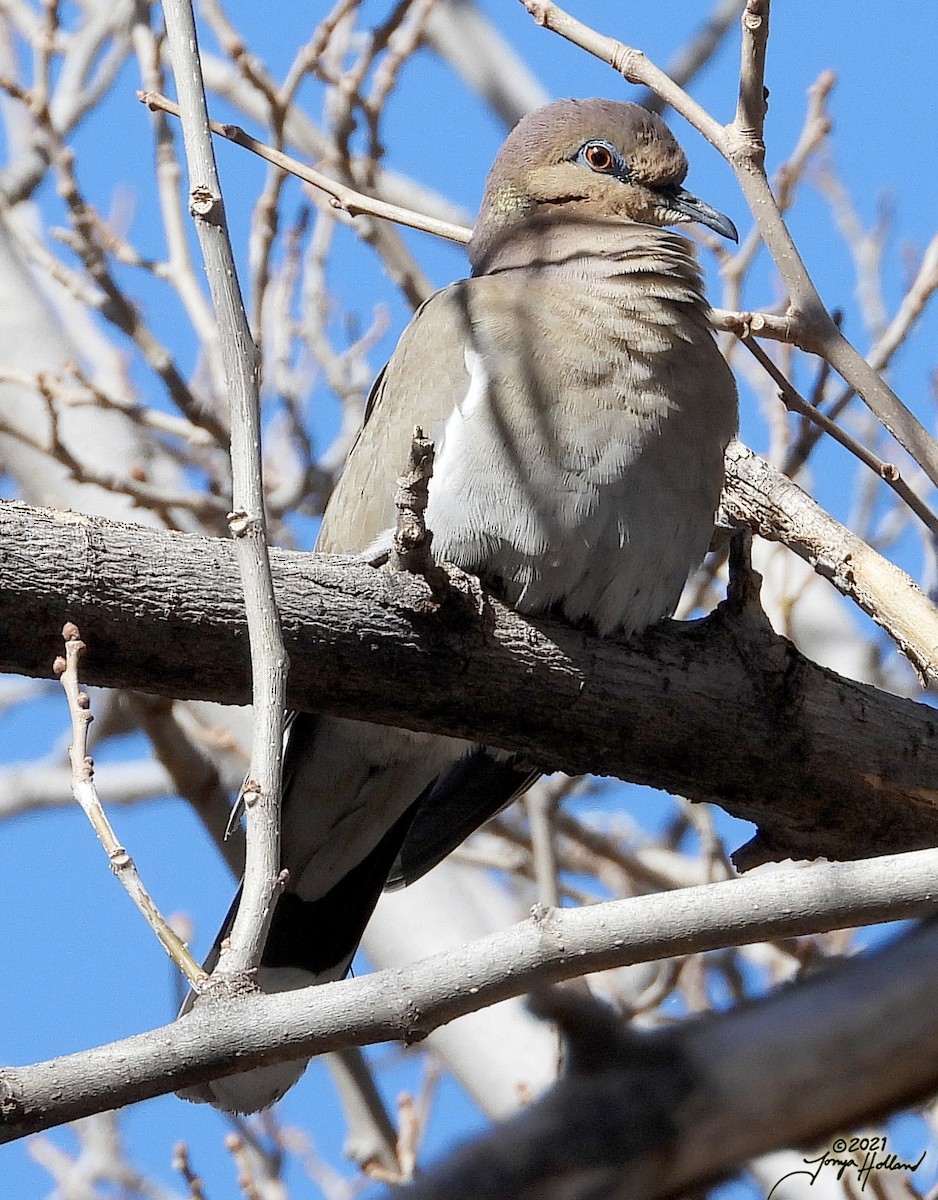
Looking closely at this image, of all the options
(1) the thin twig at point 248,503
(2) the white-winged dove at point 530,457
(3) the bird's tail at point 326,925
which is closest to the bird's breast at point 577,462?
(2) the white-winged dove at point 530,457

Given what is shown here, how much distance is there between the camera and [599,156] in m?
4.50

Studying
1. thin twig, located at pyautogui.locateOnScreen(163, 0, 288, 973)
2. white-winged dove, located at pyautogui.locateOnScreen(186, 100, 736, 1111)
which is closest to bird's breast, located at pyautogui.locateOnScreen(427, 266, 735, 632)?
white-winged dove, located at pyautogui.locateOnScreen(186, 100, 736, 1111)

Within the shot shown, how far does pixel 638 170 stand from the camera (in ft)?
14.7

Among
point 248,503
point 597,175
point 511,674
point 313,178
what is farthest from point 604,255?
point 248,503

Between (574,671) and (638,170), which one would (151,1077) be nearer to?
(574,671)

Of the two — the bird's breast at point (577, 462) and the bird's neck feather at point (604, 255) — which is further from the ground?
the bird's neck feather at point (604, 255)

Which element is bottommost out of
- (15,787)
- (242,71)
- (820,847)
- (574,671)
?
(820,847)

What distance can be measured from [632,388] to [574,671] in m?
0.76

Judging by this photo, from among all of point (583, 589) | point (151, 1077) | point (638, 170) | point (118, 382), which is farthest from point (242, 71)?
point (151, 1077)

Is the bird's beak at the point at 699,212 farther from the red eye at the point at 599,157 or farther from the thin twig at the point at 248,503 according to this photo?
the thin twig at the point at 248,503

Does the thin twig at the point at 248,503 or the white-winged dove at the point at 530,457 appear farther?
the white-winged dove at the point at 530,457

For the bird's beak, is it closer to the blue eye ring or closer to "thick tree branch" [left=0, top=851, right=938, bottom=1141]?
the blue eye ring

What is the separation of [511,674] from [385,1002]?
1.48 m

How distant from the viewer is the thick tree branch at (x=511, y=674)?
111 inches
